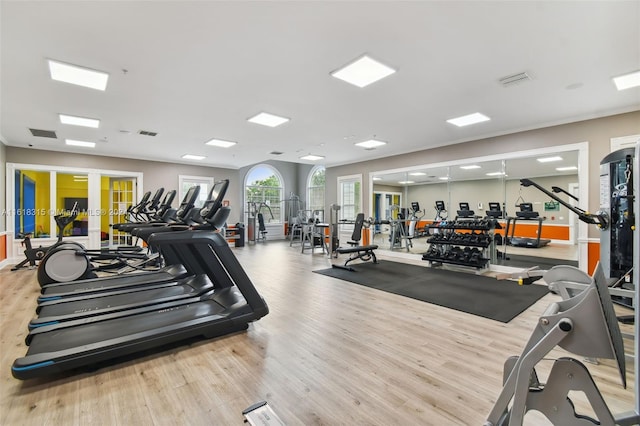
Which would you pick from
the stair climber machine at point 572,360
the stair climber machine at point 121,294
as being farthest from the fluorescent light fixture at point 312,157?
the stair climber machine at point 572,360

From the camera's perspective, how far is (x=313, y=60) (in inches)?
121

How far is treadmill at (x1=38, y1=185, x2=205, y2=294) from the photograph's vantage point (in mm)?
3275

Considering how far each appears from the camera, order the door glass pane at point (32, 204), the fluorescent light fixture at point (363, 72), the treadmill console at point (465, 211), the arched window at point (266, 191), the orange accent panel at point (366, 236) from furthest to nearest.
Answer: the arched window at point (266, 191), the orange accent panel at point (366, 236), the door glass pane at point (32, 204), the treadmill console at point (465, 211), the fluorescent light fixture at point (363, 72)

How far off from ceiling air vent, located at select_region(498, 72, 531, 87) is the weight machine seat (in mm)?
3103

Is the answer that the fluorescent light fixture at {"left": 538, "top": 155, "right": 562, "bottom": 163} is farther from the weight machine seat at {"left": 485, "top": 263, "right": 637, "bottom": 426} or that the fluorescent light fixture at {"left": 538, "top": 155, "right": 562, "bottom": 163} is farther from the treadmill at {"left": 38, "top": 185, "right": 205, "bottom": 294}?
the treadmill at {"left": 38, "top": 185, "right": 205, "bottom": 294}

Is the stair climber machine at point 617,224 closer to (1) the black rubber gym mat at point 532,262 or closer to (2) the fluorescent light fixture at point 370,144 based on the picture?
(1) the black rubber gym mat at point 532,262

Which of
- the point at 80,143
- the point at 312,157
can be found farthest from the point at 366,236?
the point at 80,143

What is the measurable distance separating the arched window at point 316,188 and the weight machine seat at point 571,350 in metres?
11.7

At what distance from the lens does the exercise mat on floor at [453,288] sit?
140 inches

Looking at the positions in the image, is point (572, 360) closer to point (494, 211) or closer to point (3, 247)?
point (494, 211)

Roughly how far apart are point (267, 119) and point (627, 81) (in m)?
4.87

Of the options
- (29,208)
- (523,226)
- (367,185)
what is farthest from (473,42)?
(29,208)

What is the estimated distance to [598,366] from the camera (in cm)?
223

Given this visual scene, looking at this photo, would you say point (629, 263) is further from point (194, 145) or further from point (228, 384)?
point (194, 145)
